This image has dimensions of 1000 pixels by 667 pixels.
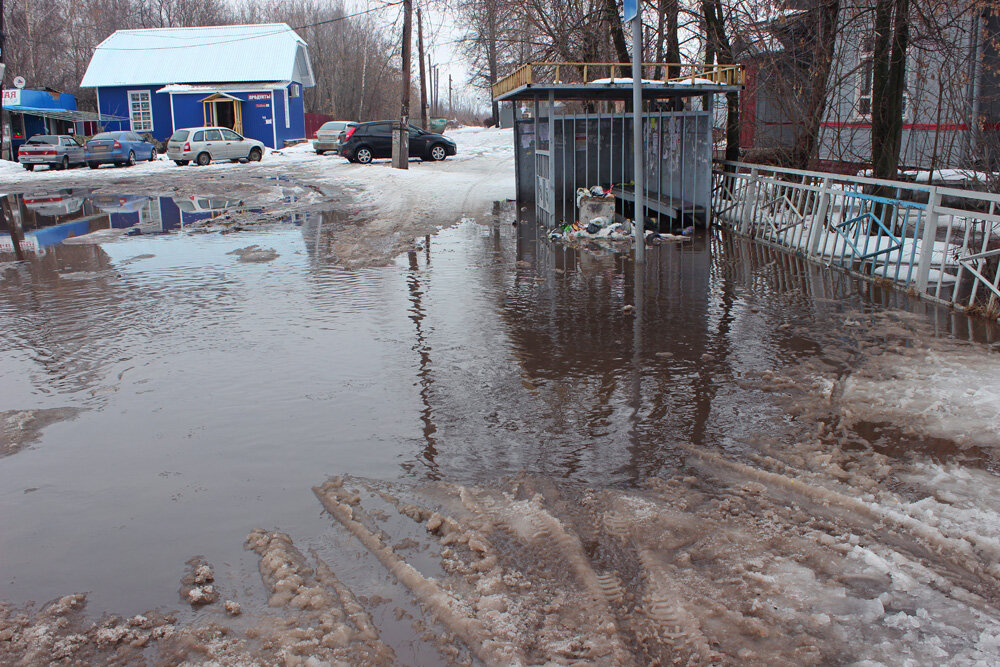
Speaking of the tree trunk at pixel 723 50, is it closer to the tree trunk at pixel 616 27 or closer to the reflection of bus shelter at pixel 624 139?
the reflection of bus shelter at pixel 624 139

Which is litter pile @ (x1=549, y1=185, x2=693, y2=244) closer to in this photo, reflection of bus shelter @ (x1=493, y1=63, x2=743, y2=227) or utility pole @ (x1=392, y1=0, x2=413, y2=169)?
reflection of bus shelter @ (x1=493, y1=63, x2=743, y2=227)

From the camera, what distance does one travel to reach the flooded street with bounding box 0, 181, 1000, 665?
3.17 meters

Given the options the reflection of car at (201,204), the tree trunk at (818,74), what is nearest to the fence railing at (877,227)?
the tree trunk at (818,74)

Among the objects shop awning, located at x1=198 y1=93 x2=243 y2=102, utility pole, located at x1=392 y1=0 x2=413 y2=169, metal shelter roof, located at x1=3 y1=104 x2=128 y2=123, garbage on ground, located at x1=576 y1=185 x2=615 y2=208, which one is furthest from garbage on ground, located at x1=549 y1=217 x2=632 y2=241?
metal shelter roof, located at x1=3 y1=104 x2=128 y2=123

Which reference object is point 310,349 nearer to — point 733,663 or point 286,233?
point 733,663

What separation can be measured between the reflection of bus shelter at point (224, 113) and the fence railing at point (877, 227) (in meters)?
33.6

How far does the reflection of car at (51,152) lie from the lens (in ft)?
110

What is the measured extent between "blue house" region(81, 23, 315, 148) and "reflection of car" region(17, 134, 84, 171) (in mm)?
8921

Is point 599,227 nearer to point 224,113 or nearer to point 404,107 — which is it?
point 404,107

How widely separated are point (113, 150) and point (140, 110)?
10923 mm

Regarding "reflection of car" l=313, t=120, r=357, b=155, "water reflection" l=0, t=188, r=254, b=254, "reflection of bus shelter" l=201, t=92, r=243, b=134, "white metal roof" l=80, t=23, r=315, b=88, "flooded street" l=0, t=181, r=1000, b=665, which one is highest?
"white metal roof" l=80, t=23, r=315, b=88

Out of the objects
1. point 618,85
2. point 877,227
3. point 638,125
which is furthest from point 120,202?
point 877,227

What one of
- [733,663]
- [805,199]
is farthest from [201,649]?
[805,199]

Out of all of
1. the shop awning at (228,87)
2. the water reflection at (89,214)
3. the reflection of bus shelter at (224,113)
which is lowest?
the water reflection at (89,214)
